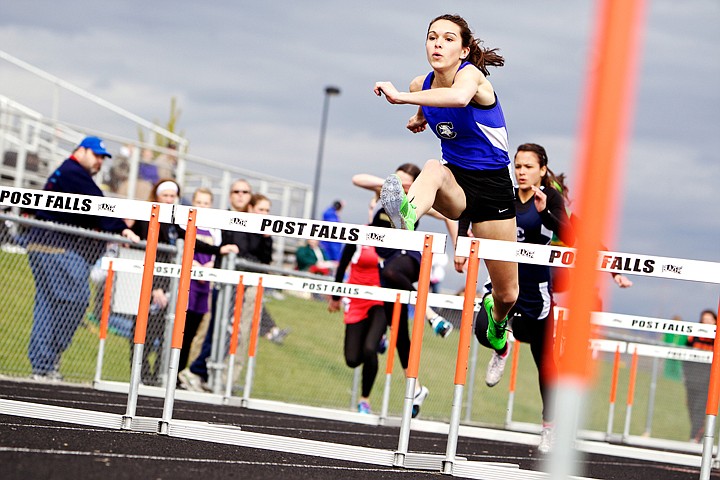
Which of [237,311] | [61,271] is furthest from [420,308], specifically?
[61,271]

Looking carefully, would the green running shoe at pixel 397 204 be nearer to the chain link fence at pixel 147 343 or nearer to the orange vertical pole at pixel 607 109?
the chain link fence at pixel 147 343

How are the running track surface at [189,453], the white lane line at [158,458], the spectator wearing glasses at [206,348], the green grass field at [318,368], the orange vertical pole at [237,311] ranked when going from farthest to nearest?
the spectator wearing glasses at [206,348] → the orange vertical pole at [237,311] → the green grass field at [318,368] → the white lane line at [158,458] → the running track surface at [189,453]

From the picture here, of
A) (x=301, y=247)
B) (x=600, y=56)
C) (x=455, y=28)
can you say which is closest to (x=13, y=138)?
(x=301, y=247)

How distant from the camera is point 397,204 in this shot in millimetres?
6184

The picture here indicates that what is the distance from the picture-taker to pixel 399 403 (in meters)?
15.6

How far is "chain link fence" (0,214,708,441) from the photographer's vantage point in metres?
10.4

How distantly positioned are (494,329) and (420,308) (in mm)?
2286

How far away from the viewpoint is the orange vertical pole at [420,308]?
615cm

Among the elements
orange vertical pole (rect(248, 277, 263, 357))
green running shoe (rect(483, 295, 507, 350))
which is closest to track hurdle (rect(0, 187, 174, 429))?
green running shoe (rect(483, 295, 507, 350))

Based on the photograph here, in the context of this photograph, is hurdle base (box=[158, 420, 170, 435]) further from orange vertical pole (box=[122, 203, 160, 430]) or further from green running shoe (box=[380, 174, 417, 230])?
green running shoe (box=[380, 174, 417, 230])

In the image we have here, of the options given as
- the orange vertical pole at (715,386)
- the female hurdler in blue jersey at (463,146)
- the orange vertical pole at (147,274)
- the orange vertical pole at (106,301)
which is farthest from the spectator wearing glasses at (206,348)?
the orange vertical pole at (715,386)

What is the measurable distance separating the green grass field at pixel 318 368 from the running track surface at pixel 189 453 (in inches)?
40.4

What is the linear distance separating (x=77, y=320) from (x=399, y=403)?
609 cm

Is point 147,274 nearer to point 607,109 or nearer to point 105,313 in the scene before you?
point 105,313
